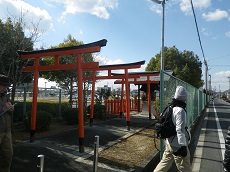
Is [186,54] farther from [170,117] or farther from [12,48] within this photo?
[170,117]

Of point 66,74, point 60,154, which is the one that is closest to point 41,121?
point 60,154

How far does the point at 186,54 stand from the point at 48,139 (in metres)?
35.3

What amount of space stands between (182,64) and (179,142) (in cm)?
3657

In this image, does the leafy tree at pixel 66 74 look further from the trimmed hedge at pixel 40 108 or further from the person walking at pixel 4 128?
the person walking at pixel 4 128

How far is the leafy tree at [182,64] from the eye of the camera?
37.5m

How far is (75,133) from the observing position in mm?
9242

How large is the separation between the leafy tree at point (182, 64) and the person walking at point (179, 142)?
1330 inches

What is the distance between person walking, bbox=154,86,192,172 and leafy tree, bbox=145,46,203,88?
33791 millimetres

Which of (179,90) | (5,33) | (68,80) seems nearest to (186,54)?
(68,80)

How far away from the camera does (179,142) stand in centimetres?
380

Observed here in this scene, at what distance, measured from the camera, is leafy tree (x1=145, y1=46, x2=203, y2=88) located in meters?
37.5

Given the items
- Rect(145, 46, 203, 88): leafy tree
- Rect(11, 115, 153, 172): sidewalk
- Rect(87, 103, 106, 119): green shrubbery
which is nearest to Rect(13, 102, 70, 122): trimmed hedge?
Rect(87, 103, 106, 119): green shrubbery

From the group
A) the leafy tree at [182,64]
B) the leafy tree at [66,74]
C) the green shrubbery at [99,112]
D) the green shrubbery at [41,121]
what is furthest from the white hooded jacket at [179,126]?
the leafy tree at [182,64]

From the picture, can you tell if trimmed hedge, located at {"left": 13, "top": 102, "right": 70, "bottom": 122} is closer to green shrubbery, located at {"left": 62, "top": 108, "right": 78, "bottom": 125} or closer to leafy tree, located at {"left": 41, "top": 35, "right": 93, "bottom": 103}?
green shrubbery, located at {"left": 62, "top": 108, "right": 78, "bottom": 125}
